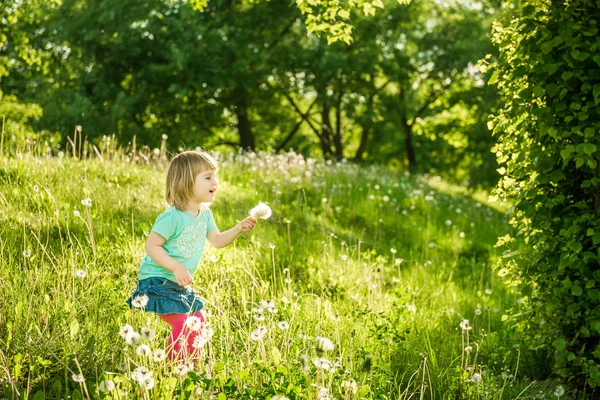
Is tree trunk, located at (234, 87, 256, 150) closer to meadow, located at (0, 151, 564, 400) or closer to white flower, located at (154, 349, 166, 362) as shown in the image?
meadow, located at (0, 151, 564, 400)

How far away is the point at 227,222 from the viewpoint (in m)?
6.43

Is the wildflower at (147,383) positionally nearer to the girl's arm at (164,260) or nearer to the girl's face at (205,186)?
the girl's arm at (164,260)

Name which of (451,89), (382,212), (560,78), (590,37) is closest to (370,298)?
(560,78)

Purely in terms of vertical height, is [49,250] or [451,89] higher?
[451,89]

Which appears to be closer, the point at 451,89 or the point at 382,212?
the point at 382,212

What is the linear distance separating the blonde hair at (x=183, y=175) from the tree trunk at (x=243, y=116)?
→ 1669 cm

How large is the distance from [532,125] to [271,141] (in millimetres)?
23835

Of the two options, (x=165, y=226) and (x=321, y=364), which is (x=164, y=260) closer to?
(x=165, y=226)

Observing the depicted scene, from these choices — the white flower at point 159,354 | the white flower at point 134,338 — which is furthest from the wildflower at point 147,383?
the white flower at point 159,354

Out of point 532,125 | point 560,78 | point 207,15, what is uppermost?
point 207,15

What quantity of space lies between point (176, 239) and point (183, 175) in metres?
0.41

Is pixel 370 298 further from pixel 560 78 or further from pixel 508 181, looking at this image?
pixel 560 78

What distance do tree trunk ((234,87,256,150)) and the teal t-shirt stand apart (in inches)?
660

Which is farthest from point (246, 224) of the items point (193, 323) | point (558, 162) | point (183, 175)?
point (558, 162)
